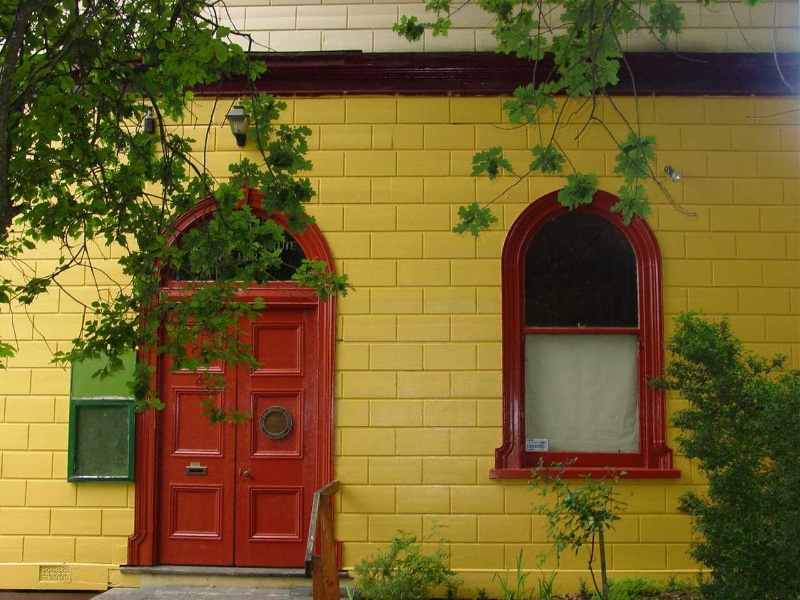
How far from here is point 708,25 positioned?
8.15 m

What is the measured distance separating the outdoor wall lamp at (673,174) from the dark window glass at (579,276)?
66cm

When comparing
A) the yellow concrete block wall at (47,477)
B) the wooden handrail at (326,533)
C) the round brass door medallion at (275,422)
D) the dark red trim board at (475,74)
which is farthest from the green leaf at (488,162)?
the yellow concrete block wall at (47,477)

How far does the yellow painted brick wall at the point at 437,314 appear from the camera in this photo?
7688 mm

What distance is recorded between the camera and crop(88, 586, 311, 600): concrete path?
730cm

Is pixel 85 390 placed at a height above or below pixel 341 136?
below

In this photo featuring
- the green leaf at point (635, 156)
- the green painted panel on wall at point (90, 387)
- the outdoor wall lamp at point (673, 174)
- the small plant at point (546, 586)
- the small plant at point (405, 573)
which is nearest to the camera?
the green leaf at point (635, 156)

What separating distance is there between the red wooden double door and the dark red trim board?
2.06 meters

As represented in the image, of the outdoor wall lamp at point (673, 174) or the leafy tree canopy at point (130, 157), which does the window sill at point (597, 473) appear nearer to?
the outdoor wall lamp at point (673, 174)

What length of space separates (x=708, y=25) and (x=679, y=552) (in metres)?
4.68

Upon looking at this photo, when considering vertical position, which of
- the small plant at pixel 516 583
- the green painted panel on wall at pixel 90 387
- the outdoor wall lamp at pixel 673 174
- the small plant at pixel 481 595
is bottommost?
the small plant at pixel 481 595

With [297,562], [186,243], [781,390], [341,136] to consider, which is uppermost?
[341,136]

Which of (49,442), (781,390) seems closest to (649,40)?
(781,390)

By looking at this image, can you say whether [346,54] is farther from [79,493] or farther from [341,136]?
[79,493]

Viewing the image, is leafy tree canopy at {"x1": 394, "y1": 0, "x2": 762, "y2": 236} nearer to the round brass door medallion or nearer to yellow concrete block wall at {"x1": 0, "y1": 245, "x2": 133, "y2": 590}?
the round brass door medallion
